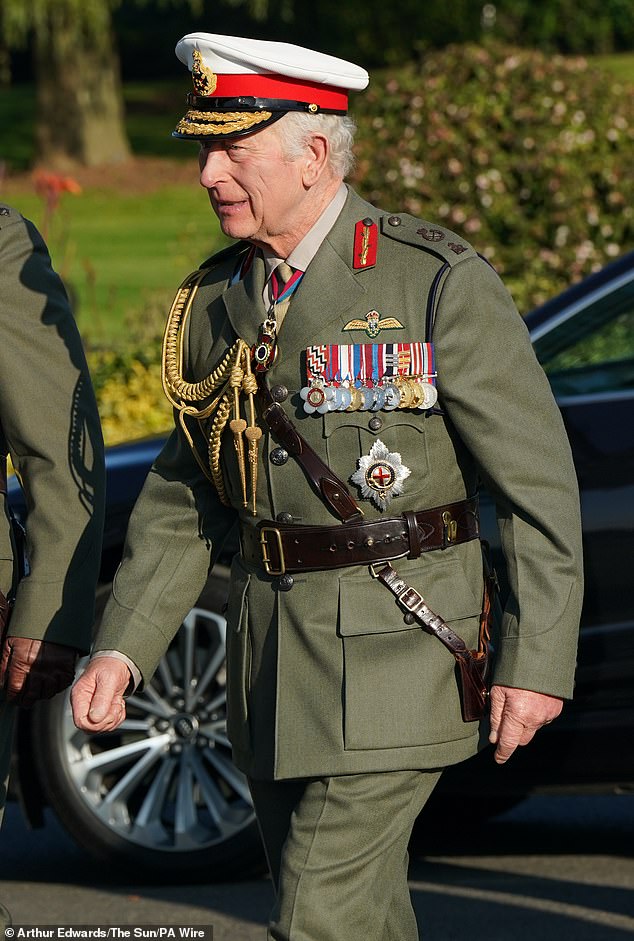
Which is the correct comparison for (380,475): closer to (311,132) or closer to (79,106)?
(311,132)

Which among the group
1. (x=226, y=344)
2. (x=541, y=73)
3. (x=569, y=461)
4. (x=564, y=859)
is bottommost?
(x=564, y=859)

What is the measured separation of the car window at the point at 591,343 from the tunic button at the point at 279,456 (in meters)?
1.81

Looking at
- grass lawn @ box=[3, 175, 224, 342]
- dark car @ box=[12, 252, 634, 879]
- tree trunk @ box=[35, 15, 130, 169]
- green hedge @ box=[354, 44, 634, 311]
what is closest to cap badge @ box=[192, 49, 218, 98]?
dark car @ box=[12, 252, 634, 879]

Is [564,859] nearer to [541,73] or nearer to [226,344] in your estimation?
[226,344]

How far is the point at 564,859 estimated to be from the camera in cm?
510

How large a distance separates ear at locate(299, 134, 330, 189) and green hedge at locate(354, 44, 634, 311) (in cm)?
664

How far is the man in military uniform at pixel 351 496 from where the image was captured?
10.2ft

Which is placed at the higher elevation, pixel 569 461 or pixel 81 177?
pixel 81 177

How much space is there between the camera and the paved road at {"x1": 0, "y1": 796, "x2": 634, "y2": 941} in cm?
459

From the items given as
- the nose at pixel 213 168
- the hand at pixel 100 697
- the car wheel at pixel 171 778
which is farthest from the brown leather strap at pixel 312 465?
the car wheel at pixel 171 778

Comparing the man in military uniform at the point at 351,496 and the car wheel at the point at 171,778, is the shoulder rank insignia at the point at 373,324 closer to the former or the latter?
the man in military uniform at the point at 351,496

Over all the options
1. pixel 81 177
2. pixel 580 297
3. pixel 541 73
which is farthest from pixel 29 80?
pixel 580 297

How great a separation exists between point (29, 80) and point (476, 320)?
53.0 m

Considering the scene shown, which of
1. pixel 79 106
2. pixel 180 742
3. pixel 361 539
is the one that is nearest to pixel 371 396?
pixel 361 539
